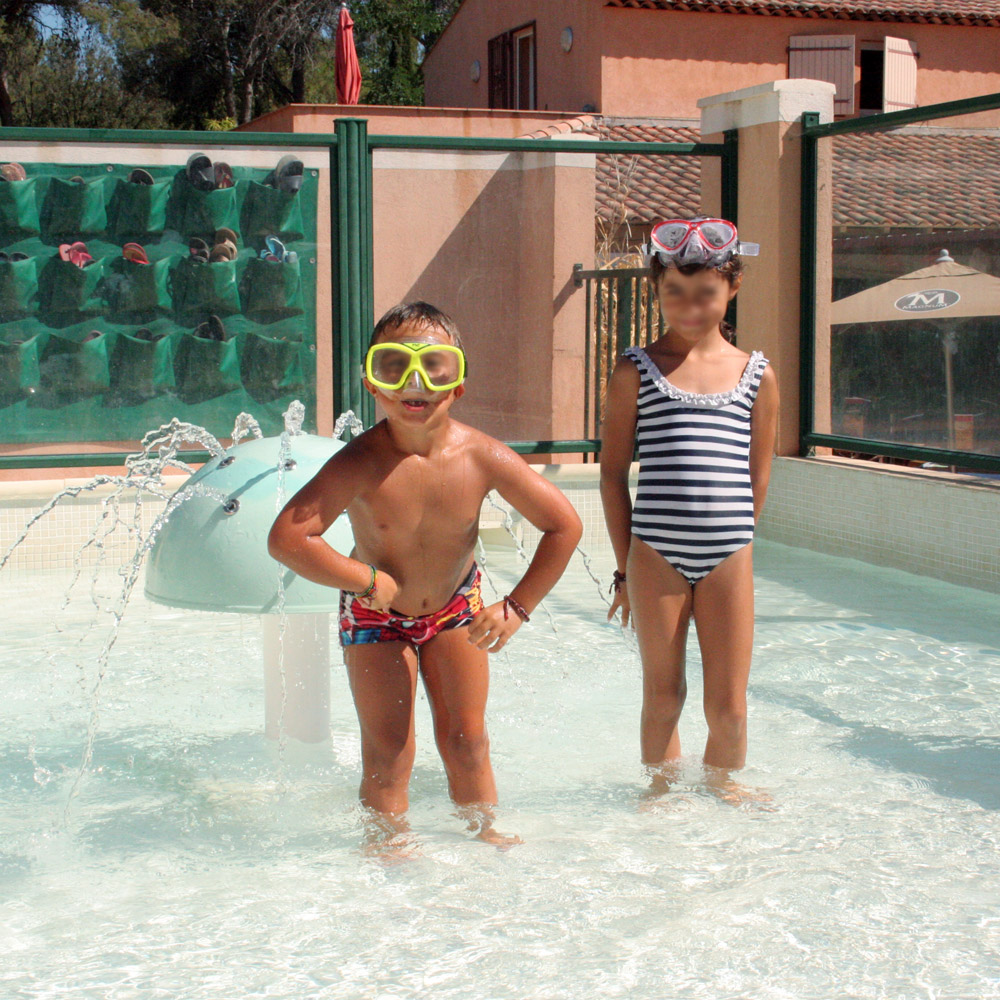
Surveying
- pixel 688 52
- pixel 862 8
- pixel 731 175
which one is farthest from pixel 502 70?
pixel 731 175

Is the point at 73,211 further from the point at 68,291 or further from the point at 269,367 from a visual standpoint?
the point at 269,367

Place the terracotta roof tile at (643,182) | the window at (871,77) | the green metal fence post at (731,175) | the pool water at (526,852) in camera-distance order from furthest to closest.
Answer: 1. the window at (871,77)
2. the terracotta roof tile at (643,182)
3. the green metal fence post at (731,175)
4. the pool water at (526,852)

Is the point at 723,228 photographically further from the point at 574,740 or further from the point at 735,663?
the point at 574,740

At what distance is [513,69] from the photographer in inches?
944

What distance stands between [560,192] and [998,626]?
3948mm

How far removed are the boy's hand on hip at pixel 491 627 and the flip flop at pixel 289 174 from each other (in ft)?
17.0

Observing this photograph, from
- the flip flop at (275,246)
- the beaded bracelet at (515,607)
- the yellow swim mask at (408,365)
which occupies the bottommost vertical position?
the beaded bracelet at (515,607)

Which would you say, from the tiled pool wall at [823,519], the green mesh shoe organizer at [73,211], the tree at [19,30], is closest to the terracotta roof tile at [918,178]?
the tiled pool wall at [823,519]

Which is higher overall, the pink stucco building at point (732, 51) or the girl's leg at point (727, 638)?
the pink stucco building at point (732, 51)

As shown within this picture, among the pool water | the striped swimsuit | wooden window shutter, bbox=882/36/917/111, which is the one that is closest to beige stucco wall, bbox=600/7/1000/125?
wooden window shutter, bbox=882/36/917/111

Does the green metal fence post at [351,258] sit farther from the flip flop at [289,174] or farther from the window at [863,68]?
the window at [863,68]

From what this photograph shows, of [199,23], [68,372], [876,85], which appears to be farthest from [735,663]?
[199,23]

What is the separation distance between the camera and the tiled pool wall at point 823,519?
6.86 metres

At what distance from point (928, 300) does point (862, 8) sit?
17262mm
